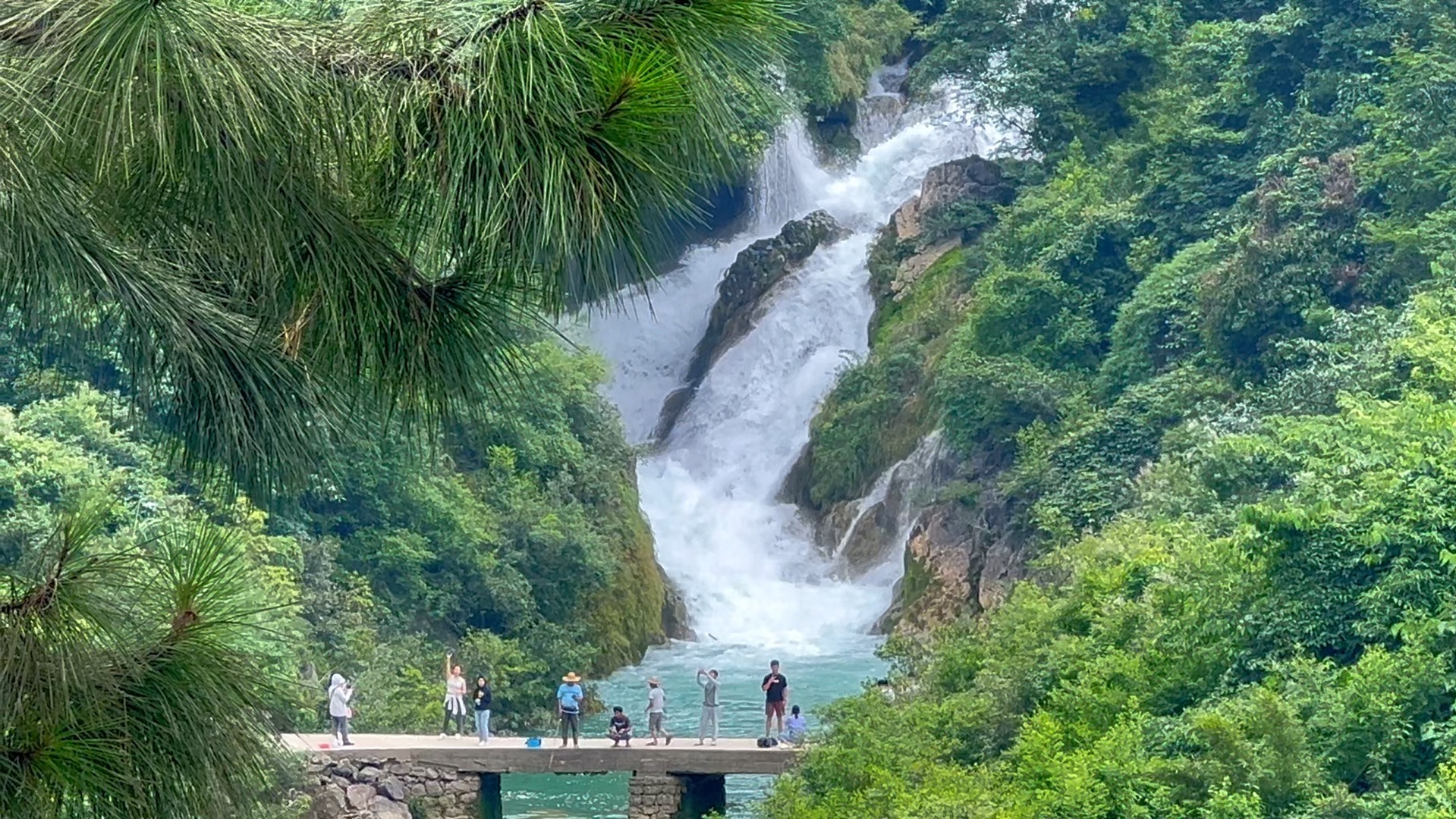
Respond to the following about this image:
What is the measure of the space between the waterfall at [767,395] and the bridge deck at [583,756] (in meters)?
8.12

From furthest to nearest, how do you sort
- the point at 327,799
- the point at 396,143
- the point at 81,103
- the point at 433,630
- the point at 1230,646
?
the point at 433,630 < the point at 327,799 < the point at 1230,646 < the point at 396,143 < the point at 81,103

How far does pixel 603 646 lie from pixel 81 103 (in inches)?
904

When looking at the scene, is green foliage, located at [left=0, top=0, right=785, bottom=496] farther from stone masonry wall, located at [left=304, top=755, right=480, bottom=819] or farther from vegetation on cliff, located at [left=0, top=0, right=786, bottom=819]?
stone masonry wall, located at [left=304, top=755, right=480, bottom=819]

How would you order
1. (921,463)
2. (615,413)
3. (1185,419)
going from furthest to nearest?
1. (615,413)
2. (921,463)
3. (1185,419)

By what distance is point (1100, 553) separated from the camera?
18.0m

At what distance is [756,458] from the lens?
32156 mm

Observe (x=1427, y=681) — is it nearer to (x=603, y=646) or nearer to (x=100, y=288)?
(x=100, y=288)

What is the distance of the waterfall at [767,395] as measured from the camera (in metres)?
28.7

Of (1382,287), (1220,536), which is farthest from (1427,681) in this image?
(1382,287)

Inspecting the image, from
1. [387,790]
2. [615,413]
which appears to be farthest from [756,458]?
[387,790]

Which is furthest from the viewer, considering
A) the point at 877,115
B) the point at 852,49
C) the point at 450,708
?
the point at 877,115

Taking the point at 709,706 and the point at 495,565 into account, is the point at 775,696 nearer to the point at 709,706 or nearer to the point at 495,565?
the point at 709,706

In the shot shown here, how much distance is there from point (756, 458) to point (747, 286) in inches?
144

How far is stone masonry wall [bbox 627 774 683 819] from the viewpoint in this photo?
60.3 ft
